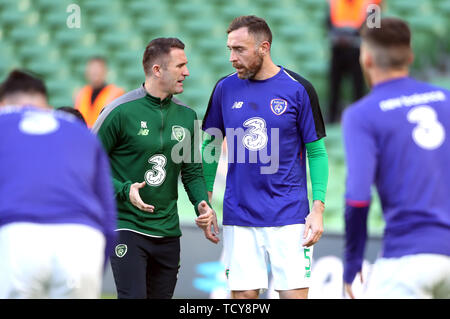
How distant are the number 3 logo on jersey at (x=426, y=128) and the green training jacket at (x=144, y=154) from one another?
2115mm

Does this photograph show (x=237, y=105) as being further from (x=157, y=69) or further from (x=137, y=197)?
(x=137, y=197)

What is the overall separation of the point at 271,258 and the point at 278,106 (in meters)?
0.97

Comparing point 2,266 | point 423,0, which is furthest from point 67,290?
point 423,0

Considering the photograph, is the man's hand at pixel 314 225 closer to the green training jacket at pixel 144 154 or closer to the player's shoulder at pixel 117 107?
the green training jacket at pixel 144 154

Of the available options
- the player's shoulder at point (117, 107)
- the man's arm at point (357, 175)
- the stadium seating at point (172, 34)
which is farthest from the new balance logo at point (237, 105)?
the stadium seating at point (172, 34)

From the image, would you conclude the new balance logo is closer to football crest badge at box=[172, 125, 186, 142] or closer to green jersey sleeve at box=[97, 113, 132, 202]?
football crest badge at box=[172, 125, 186, 142]

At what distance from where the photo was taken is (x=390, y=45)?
355 centimetres

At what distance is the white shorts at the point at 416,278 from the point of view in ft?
11.1

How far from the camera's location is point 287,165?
5086 millimetres

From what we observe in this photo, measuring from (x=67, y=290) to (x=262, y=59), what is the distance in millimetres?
2277

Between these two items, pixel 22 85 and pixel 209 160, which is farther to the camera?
pixel 209 160

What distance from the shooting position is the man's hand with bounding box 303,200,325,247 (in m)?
4.95

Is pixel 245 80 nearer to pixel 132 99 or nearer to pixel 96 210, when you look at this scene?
pixel 132 99

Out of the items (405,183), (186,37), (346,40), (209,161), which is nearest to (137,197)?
(209,161)
